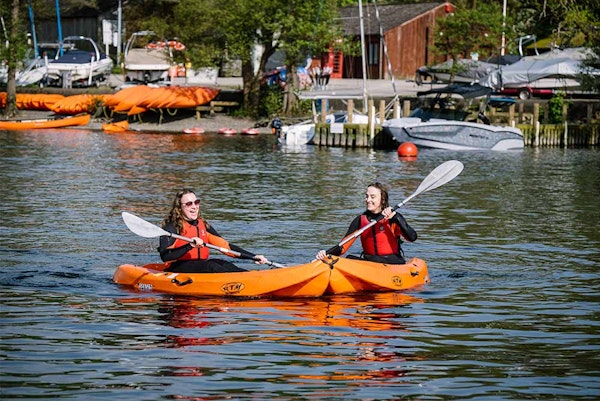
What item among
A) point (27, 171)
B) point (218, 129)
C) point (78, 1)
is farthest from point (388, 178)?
Answer: point (78, 1)

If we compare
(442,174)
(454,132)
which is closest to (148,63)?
(454,132)

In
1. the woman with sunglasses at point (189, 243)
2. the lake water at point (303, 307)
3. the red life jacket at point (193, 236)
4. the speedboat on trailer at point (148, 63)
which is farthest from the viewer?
the speedboat on trailer at point (148, 63)

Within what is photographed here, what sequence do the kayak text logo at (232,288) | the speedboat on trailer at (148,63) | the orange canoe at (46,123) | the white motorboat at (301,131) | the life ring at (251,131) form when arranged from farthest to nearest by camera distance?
the speedboat on trailer at (148,63), the orange canoe at (46,123), the life ring at (251,131), the white motorboat at (301,131), the kayak text logo at (232,288)

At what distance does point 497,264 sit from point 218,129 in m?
33.3

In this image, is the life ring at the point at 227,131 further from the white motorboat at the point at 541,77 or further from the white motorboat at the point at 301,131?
the white motorboat at the point at 541,77

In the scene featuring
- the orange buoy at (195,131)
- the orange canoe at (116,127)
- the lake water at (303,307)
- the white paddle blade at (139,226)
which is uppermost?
the white paddle blade at (139,226)

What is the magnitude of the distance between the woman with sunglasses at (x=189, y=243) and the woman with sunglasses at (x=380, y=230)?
1.33 metres

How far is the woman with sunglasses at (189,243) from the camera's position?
13797 mm

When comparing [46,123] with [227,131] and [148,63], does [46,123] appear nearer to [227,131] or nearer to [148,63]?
[227,131]

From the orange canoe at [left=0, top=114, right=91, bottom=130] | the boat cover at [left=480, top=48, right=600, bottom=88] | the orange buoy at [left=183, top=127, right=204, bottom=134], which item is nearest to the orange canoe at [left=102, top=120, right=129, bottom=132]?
the orange canoe at [left=0, top=114, right=91, bottom=130]

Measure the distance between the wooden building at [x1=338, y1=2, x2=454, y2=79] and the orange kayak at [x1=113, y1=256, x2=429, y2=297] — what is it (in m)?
53.9

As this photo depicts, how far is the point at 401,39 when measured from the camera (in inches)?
2697

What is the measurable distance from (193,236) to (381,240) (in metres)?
2.31

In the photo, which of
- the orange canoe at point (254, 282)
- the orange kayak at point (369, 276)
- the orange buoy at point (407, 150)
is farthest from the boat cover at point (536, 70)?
the orange canoe at point (254, 282)
